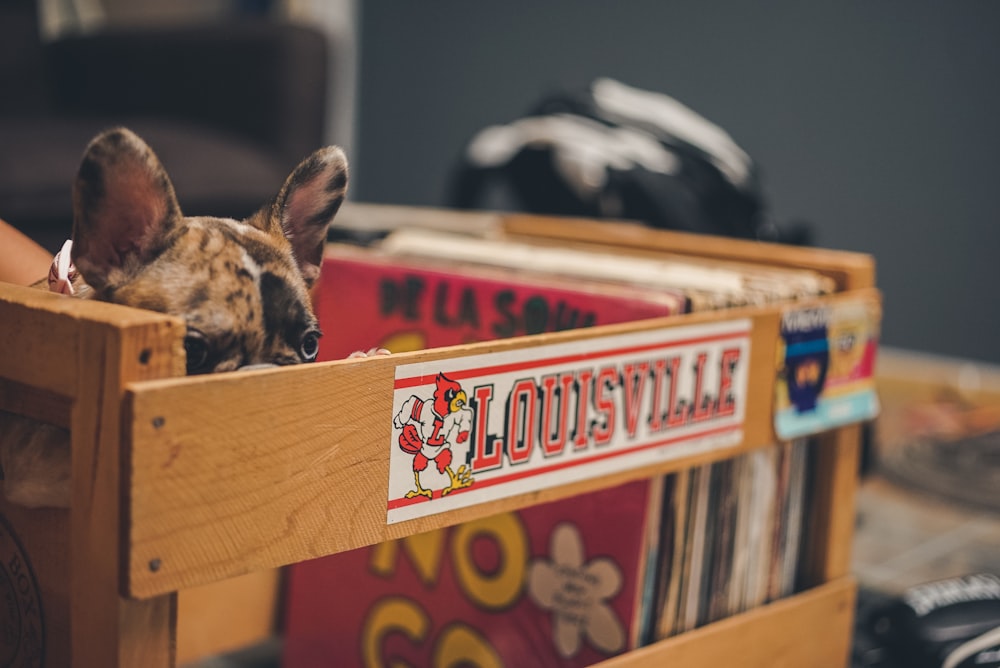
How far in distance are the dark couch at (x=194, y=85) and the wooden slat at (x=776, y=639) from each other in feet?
3.72

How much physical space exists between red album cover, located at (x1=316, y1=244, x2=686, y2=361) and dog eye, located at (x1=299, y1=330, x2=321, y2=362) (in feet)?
0.87

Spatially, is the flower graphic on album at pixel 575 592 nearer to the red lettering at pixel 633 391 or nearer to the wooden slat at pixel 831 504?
the red lettering at pixel 633 391

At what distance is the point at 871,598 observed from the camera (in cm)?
149

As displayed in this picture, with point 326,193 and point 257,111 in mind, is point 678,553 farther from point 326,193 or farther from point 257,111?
point 257,111

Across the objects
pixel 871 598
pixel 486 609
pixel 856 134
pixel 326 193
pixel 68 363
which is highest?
pixel 856 134

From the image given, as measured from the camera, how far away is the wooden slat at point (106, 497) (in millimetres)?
583

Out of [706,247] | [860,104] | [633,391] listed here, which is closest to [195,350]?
[633,391]

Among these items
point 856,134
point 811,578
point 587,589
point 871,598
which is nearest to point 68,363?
point 587,589

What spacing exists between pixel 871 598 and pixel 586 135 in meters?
0.91

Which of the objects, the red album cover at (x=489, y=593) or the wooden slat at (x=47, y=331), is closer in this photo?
the wooden slat at (x=47, y=331)

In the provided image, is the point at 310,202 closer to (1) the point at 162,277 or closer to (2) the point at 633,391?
(1) the point at 162,277

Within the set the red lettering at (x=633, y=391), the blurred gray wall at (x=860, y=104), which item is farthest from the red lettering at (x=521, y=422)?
the blurred gray wall at (x=860, y=104)

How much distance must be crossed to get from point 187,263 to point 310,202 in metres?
0.10

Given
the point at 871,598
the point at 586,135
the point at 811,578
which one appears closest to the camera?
the point at 811,578
